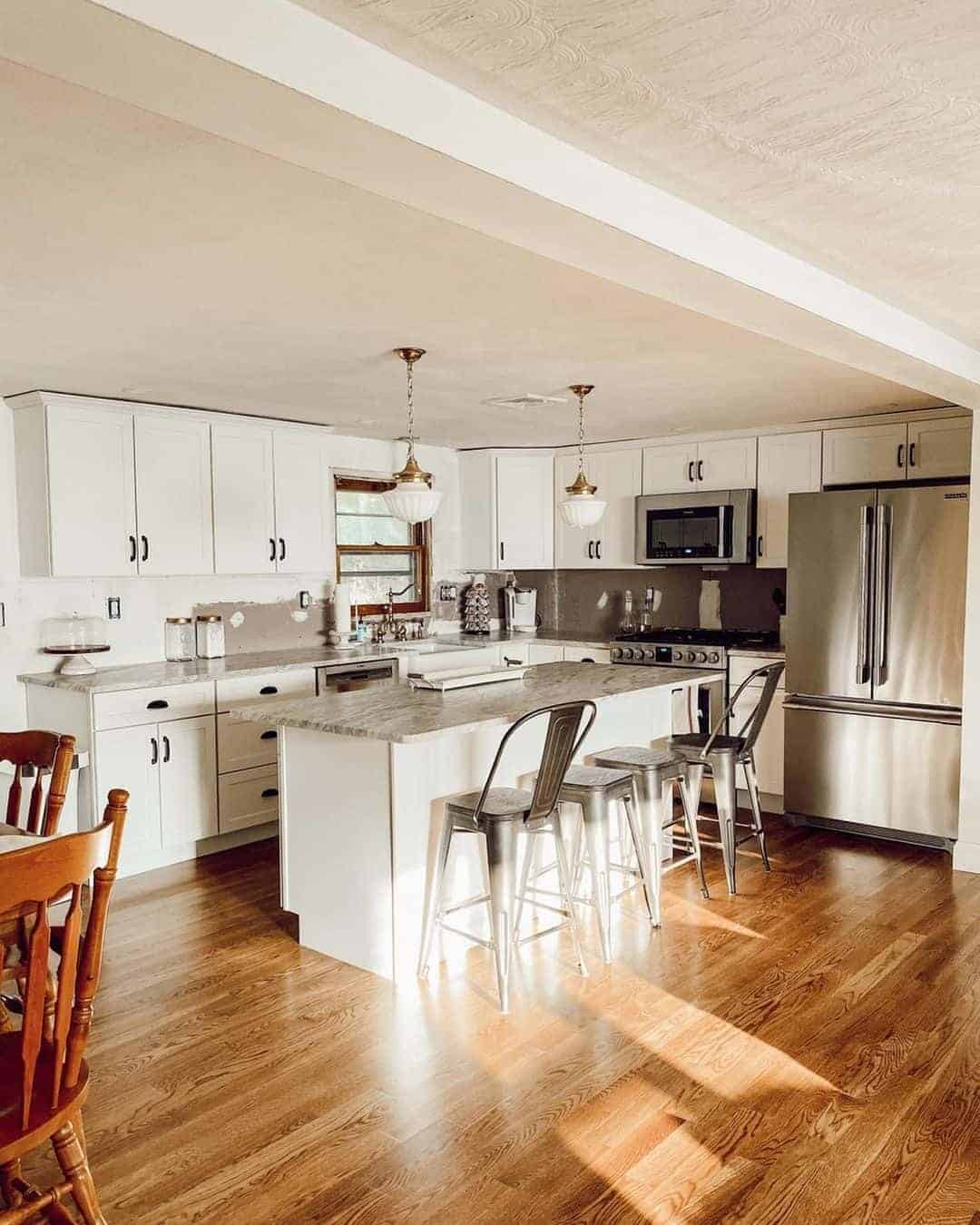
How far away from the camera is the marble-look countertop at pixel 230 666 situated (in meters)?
4.50

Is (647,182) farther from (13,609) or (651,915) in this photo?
(13,609)

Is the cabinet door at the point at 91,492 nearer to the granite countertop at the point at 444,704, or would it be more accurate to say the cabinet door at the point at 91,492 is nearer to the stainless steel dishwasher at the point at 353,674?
the stainless steel dishwasher at the point at 353,674

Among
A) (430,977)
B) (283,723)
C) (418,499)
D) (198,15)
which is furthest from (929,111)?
(430,977)

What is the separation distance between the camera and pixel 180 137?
182cm

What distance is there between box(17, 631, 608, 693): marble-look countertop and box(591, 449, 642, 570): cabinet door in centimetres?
60

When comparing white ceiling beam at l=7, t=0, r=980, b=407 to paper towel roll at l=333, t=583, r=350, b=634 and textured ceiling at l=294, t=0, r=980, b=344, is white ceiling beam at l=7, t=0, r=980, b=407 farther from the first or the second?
paper towel roll at l=333, t=583, r=350, b=634

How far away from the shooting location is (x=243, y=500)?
533 centimetres

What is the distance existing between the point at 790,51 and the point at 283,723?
2.59 meters

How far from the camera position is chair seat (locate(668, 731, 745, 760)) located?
4191mm

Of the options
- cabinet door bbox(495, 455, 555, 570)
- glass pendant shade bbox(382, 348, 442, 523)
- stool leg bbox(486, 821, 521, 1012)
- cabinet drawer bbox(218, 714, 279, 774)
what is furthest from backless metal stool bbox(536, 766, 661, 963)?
cabinet door bbox(495, 455, 555, 570)

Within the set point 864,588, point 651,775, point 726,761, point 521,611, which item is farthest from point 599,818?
point 521,611

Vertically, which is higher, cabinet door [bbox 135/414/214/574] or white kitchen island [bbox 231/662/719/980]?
cabinet door [bbox 135/414/214/574]

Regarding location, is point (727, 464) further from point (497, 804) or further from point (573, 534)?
point (497, 804)

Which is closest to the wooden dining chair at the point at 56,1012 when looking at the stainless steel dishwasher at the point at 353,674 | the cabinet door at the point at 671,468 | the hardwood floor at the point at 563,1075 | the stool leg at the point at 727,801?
the hardwood floor at the point at 563,1075
